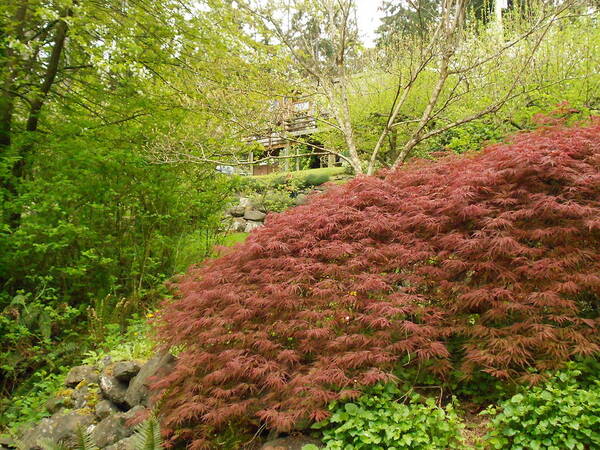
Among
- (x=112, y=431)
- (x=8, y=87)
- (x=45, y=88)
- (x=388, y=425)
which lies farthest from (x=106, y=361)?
(x=45, y=88)

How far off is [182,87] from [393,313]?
656 cm

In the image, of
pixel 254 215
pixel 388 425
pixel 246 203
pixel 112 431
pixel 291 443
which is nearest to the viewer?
pixel 388 425

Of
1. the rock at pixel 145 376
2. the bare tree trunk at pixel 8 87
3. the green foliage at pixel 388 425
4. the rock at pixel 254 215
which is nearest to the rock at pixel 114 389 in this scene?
the rock at pixel 145 376

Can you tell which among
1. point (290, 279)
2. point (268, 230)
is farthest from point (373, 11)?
point (290, 279)

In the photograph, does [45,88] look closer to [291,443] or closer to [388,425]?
[291,443]

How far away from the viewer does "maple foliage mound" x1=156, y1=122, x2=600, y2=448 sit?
313 centimetres

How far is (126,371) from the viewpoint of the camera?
4703mm

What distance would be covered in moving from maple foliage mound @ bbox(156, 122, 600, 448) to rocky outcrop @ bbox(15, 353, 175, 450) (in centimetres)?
63

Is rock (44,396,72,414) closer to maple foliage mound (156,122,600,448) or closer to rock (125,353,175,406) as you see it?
rock (125,353,175,406)

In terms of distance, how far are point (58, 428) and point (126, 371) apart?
809mm

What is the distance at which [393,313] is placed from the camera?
326cm

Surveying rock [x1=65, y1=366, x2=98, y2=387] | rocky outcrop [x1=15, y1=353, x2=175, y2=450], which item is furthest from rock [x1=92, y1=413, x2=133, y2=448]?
rock [x1=65, y1=366, x2=98, y2=387]

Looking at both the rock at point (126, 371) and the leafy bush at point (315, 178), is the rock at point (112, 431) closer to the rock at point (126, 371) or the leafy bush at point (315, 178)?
the rock at point (126, 371)

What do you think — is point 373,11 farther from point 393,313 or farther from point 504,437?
point 504,437
